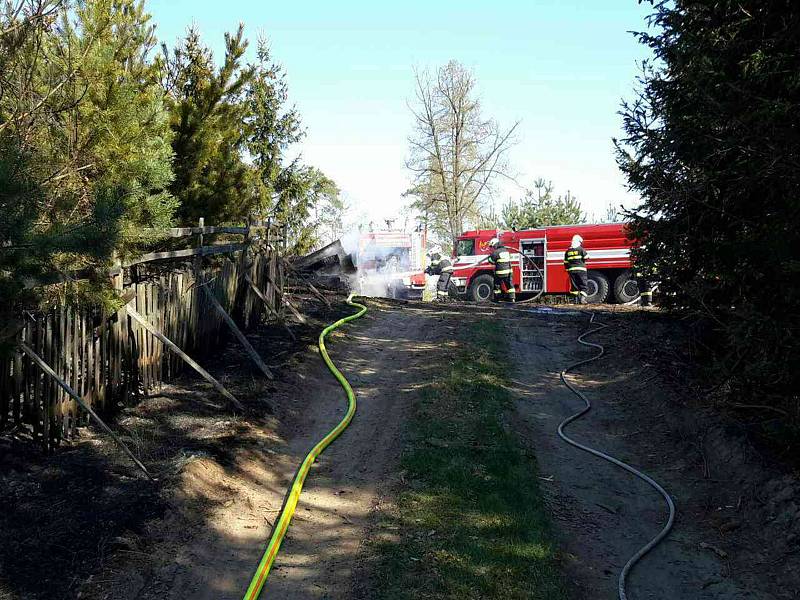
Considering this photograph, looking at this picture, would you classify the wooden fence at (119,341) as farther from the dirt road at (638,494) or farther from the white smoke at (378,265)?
the white smoke at (378,265)

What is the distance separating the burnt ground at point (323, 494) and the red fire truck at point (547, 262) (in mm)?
10891

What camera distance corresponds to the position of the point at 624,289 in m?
20.9

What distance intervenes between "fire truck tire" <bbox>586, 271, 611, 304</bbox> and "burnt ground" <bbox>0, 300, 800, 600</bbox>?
35.7 ft

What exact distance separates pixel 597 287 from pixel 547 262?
205cm

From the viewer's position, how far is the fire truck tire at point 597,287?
69.2 feet

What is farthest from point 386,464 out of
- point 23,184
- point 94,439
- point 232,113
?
point 232,113

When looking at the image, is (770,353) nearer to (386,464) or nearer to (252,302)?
(386,464)

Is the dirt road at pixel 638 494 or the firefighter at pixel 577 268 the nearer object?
the dirt road at pixel 638 494

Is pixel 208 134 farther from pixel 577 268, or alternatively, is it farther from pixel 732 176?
pixel 577 268

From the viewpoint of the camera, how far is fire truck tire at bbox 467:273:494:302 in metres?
23.5

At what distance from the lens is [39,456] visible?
20.1 feet

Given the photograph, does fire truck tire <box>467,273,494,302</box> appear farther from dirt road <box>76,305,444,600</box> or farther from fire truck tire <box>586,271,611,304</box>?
dirt road <box>76,305,444,600</box>

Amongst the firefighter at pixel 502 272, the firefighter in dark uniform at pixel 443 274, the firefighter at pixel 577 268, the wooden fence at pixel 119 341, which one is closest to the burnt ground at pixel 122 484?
the wooden fence at pixel 119 341

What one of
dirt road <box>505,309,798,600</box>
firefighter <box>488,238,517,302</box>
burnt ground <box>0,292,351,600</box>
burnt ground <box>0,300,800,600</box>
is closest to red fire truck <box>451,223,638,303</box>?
firefighter <box>488,238,517,302</box>
